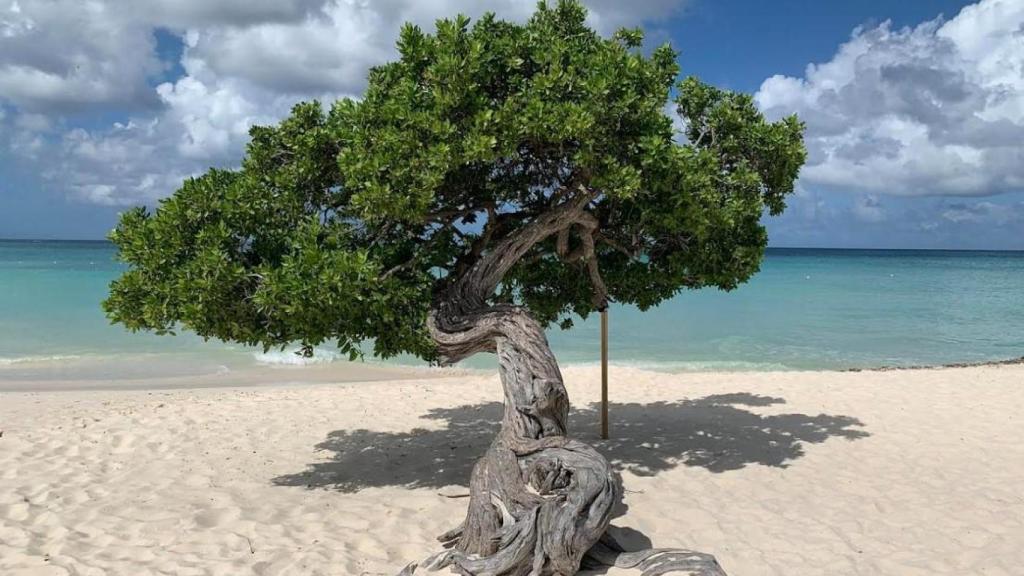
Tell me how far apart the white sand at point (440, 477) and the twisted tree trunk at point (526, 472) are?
0.64 meters

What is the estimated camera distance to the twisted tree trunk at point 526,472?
16.5ft

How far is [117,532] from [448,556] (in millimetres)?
2925

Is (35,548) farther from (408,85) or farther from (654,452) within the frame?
(654,452)

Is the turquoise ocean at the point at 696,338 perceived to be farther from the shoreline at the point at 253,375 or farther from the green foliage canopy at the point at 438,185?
the green foliage canopy at the point at 438,185

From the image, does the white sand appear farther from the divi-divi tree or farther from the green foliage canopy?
the green foliage canopy

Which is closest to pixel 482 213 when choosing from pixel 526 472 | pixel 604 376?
pixel 526 472

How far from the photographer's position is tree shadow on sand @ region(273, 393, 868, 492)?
26.0 feet

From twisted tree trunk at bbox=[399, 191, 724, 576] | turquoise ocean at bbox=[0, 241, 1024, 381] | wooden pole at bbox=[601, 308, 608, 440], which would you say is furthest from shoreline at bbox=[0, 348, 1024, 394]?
twisted tree trunk at bbox=[399, 191, 724, 576]

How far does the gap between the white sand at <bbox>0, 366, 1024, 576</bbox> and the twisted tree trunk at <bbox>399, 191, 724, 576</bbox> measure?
2.09 feet

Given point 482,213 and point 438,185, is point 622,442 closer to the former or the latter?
point 482,213

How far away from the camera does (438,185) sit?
18.6 ft

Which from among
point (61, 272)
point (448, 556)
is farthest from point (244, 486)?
point (61, 272)

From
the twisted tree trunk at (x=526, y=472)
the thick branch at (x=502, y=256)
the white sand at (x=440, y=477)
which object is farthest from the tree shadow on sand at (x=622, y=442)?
the thick branch at (x=502, y=256)

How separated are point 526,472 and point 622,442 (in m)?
3.73
